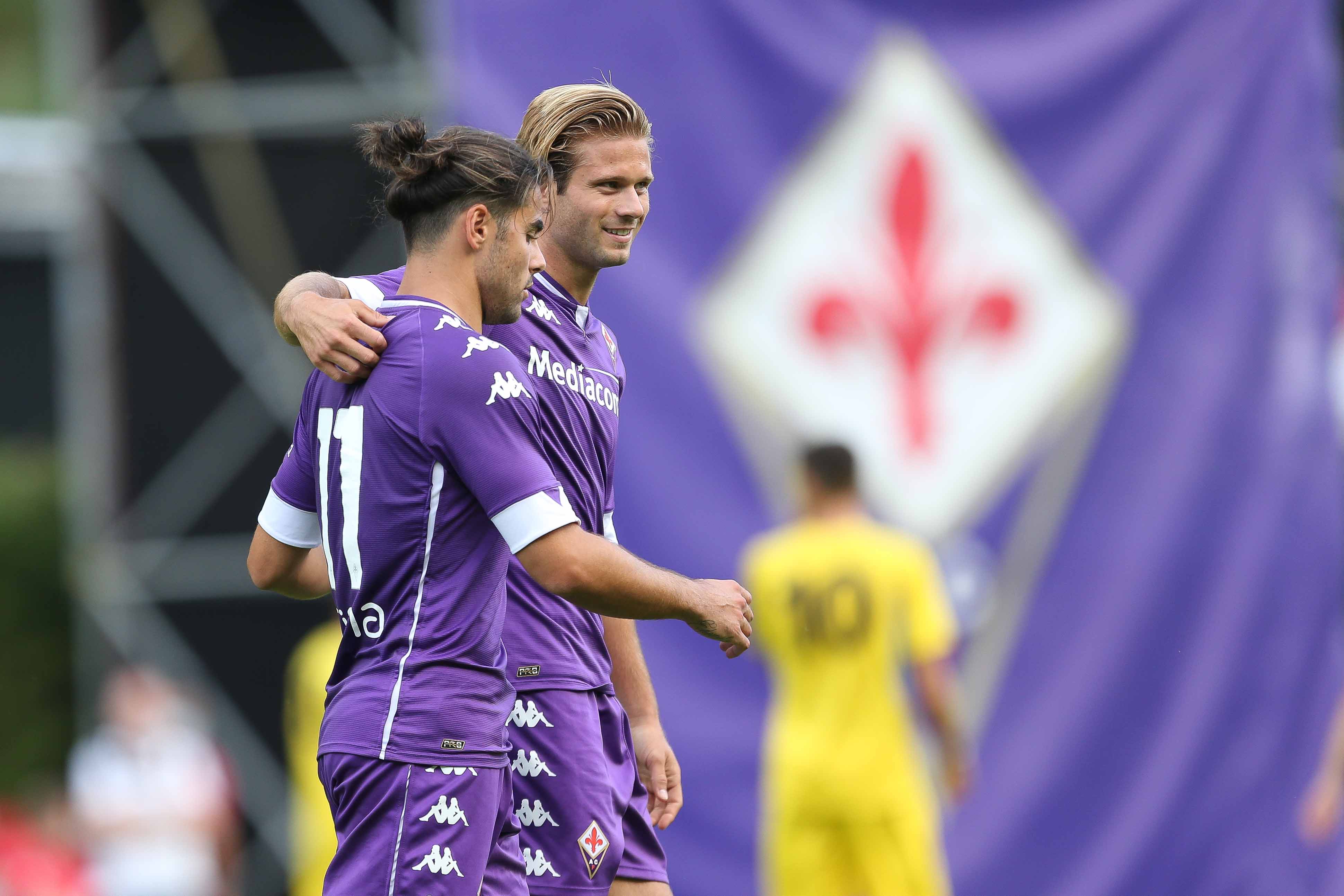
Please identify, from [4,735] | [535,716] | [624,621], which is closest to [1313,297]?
[624,621]

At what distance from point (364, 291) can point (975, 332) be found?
202 inches

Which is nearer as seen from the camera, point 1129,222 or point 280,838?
point 1129,222

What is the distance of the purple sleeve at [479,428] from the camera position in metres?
2.95

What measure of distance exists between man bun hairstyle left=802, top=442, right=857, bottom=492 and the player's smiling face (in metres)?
3.42

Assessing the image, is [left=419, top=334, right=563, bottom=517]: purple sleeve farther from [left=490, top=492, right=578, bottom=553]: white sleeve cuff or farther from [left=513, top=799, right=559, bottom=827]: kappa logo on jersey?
[left=513, top=799, right=559, bottom=827]: kappa logo on jersey

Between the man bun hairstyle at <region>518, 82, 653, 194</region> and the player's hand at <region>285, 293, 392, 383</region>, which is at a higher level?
the man bun hairstyle at <region>518, 82, 653, 194</region>

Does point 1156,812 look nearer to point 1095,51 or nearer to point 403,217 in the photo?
point 1095,51

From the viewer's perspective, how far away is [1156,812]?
7.98m

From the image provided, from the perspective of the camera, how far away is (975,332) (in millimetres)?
8133

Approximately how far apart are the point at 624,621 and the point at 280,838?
5.45m

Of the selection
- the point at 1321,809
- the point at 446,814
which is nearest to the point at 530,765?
the point at 446,814

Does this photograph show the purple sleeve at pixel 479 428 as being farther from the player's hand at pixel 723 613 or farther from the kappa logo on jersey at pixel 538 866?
the kappa logo on jersey at pixel 538 866

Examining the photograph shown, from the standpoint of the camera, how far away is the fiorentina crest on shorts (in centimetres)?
802

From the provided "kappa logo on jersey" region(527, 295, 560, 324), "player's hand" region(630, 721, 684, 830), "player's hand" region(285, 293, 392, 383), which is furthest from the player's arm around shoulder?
"player's hand" region(630, 721, 684, 830)
